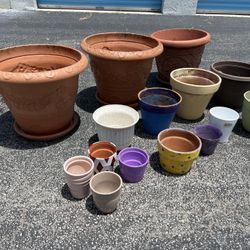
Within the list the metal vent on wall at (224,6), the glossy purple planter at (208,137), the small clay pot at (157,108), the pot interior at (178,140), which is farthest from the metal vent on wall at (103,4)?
the pot interior at (178,140)

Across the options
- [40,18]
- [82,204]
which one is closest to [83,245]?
[82,204]

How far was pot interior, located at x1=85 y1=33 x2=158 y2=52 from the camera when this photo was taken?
10.3 feet

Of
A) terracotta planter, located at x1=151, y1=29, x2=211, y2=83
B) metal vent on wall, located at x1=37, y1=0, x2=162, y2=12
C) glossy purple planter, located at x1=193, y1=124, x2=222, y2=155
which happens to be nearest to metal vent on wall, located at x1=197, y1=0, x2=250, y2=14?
metal vent on wall, located at x1=37, y1=0, x2=162, y2=12

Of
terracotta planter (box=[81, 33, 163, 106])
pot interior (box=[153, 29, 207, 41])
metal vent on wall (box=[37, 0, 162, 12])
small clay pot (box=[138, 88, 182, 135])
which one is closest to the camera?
small clay pot (box=[138, 88, 182, 135])

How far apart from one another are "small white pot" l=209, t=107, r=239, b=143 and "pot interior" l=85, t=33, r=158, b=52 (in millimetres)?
1056

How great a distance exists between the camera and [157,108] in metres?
2.52

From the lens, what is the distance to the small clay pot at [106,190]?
1841mm

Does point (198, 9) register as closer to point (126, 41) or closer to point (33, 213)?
point (126, 41)

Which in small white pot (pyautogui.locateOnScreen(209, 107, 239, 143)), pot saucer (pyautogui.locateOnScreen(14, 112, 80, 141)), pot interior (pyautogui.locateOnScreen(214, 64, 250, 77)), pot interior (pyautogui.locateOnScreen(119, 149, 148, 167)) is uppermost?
pot interior (pyautogui.locateOnScreen(214, 64, 250, 77))

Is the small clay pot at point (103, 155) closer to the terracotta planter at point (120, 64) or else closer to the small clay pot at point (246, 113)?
the terracotta planter at point (120, 64)

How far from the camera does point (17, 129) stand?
2.67m

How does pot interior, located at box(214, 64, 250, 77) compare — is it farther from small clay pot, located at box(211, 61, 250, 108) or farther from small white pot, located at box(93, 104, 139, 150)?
small white pot, located at box(93, 104, 139, 150)

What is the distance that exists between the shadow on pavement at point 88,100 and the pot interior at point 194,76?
99 centimetres

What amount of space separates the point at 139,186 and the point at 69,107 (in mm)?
978
